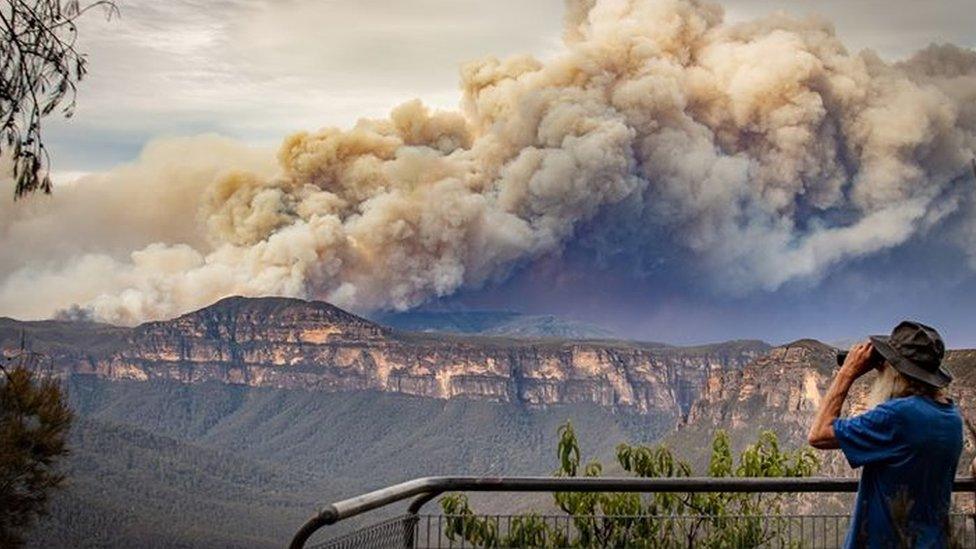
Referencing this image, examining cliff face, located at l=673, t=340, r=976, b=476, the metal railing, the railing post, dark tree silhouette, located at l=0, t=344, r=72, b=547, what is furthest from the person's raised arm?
cliff face, located at l=673, t=340, r=976, b=476

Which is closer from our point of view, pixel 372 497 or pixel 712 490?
pixel 372 497

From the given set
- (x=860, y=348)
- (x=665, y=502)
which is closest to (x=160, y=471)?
(x=665, y=502)

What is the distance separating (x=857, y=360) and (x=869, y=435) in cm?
42

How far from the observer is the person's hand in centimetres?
694

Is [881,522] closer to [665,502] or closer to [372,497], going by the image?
[372,497]

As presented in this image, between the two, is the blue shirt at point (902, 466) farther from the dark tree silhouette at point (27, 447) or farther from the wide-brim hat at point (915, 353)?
the dark tree silhouette at point (27, 447)

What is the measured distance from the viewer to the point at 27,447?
29562 millimetres

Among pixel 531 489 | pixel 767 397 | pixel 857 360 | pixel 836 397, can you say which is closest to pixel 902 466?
pixel 836 397

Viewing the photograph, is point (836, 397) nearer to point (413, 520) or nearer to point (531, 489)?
point (531, 489)

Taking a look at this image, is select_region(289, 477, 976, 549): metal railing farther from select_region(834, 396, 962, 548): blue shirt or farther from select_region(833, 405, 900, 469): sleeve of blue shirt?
select_region(833, 405, 900, 469): sleeve of blue shirt

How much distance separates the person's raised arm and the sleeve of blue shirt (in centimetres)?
5

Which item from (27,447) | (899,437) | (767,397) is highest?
(767,397)

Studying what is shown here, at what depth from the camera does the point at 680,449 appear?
520 ft

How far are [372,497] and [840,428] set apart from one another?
89.2 inches
